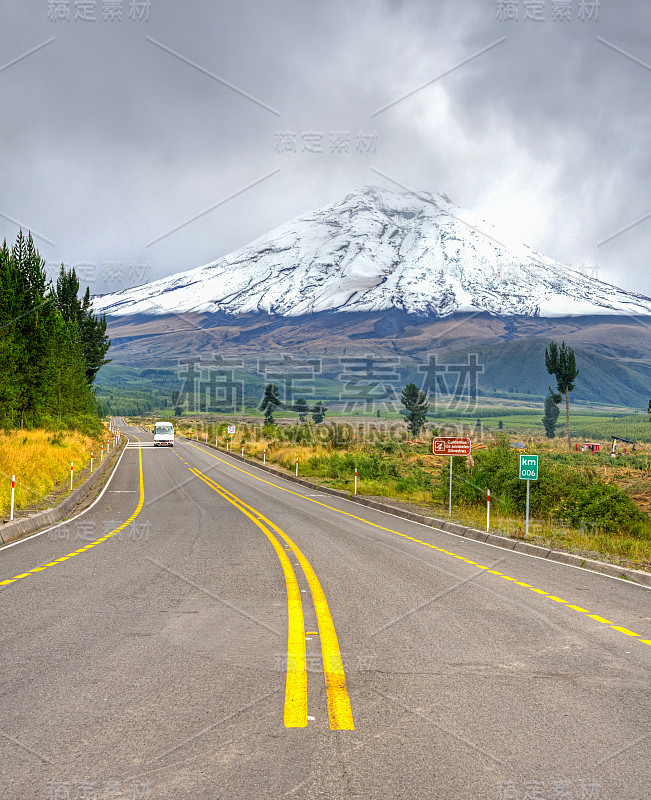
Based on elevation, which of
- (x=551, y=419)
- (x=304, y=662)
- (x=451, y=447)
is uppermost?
(x=451, y=447)

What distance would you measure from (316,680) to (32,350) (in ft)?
136

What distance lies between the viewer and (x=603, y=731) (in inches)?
180

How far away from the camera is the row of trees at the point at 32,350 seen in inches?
1419

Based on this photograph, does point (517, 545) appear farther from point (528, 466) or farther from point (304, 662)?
point (304, 662)

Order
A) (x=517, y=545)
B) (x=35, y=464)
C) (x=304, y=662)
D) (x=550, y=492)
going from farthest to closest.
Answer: (x=35, y=464) < (x=550, y=492) < (x=517, y=545) < (x=304, y=662)

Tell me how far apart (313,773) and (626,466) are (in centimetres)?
4965

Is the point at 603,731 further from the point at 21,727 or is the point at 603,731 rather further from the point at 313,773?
the point at 21,727

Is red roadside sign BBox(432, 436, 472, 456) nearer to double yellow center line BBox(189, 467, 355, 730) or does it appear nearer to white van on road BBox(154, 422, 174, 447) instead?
double yellow center line BBox(189, 467, 355, 730)

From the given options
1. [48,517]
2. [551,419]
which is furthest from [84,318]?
[551,419]

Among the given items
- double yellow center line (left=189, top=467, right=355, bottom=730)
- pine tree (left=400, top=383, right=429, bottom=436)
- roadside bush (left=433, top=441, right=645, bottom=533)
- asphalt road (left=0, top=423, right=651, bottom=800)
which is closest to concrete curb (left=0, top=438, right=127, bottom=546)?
asphalt road (left=0, top=423, right=651, bottom=800)

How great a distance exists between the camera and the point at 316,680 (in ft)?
17.6

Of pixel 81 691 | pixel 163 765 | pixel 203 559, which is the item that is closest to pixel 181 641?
pixel 81 691

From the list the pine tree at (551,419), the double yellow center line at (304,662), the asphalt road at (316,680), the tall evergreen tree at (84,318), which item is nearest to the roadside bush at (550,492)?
the asphalt road at (316,680)

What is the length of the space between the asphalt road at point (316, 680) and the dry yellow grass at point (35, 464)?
8158 millimetres
